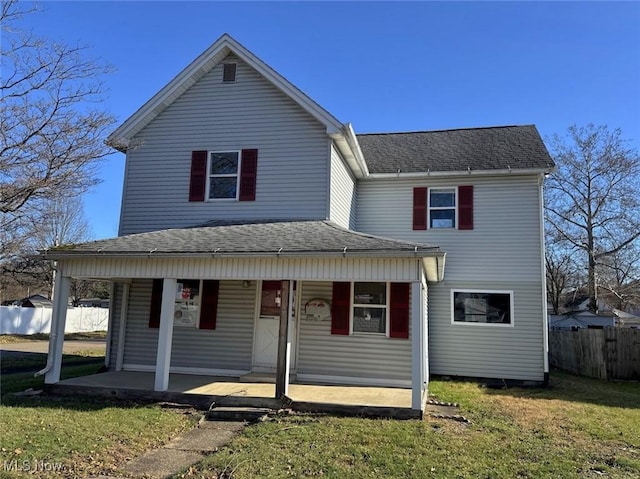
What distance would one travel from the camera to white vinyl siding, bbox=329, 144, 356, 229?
1125cm

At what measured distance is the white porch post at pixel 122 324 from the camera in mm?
11484

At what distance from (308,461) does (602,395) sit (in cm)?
874

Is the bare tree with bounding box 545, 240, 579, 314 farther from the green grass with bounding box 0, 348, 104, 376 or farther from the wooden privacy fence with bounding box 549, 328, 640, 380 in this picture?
the green grass with bounding box 0, 348, 104, 376

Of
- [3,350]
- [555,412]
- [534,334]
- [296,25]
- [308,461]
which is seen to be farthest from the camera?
[3,350]

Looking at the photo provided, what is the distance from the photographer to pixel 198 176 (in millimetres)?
11758

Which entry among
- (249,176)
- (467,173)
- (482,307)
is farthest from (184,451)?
(467,173)

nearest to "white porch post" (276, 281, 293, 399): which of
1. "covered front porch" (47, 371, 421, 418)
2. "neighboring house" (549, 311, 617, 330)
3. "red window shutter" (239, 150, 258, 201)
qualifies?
"covered front porch" (47, 371, 421, 418)

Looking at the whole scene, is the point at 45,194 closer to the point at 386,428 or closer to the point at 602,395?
→ the point at 386,428

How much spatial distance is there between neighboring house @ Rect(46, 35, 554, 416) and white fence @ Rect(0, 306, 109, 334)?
16980 millimetres

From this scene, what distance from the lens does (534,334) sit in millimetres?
12367

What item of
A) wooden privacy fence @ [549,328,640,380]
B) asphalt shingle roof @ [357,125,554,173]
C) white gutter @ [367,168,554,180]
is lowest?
wooden privacy fence @ [549,328,640,380]

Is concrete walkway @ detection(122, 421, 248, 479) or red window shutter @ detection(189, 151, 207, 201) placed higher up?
red window shutter @ detection(189, 151, 207, 201)

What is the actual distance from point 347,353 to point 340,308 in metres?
1.05

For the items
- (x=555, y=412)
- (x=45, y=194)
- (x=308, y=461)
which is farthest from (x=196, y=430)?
(x=555, y=412)
